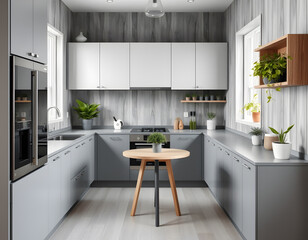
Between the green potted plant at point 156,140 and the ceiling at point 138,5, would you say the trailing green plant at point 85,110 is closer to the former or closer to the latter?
the ceiling at point 138,5

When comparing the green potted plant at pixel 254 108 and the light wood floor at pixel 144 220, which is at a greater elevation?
the green potted plant at pixel 254 108

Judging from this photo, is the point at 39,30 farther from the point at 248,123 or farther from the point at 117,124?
the point at 117,124

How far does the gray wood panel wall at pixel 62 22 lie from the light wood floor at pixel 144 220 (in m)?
1.25

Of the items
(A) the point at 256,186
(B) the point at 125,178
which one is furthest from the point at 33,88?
(B) the point at 125,178

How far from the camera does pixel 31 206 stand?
2.79m

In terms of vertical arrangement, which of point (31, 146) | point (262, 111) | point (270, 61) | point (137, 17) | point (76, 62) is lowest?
point (31, 146)

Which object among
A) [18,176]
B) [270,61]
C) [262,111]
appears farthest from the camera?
[262,111]

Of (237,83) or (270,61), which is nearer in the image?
(270,61)

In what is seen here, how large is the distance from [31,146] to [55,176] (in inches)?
29.5

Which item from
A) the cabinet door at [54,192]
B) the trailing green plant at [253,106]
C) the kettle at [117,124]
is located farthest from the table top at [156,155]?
the kettle at [117,124]

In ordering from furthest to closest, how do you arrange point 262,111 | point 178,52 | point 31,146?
point 178,52
point 262,111
point 31,146

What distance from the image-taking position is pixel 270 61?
328cm

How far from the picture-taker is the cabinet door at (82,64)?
5773 mm

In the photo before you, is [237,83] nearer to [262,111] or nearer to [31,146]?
[262,111]
